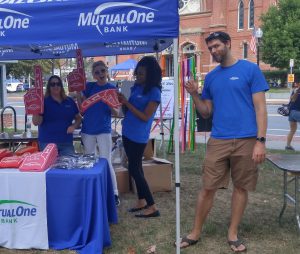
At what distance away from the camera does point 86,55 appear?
290 inches

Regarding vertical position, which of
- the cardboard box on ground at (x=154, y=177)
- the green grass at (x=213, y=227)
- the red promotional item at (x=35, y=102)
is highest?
the red promotional item at (x=35, y=102)

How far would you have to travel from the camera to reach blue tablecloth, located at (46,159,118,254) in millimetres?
3855

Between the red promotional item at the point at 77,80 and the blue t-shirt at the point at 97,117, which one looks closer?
the blue t-shirt at the point at 97,117

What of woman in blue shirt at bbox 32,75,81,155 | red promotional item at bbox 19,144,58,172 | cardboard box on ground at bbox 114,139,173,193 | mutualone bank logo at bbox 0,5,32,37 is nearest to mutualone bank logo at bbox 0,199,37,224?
red promotional item at bbox 19,144,58,172

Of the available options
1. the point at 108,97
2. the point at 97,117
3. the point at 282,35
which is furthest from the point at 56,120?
the point at 282,35

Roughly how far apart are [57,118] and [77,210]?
1.30 meters

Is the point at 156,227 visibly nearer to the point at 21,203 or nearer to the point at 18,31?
the point at 21,203

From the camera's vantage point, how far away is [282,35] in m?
37.4

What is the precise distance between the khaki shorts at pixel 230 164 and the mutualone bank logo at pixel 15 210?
62.9 inches

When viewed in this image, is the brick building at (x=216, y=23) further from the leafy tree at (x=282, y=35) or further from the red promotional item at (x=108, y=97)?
the red promotional item at (x=108, y=97)

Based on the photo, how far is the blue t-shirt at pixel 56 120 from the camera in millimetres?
4801

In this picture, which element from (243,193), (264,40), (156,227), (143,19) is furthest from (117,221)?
(264,40)

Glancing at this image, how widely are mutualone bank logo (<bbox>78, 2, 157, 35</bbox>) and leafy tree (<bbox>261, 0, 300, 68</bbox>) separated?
35.4 meters

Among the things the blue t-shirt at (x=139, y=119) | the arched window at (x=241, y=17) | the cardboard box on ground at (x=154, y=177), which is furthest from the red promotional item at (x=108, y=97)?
the arched window at (x=241, y=17)
